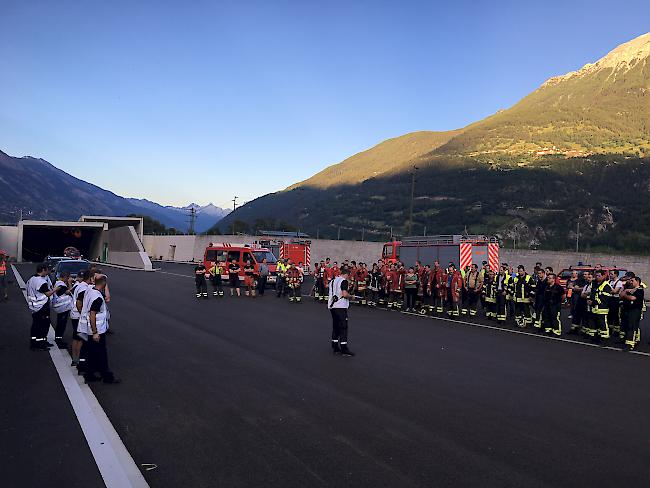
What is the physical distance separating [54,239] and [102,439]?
225ft

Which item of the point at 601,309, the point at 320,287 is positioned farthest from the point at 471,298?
the point at 320,287

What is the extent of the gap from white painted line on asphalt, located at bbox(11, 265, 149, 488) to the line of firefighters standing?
21.6ft

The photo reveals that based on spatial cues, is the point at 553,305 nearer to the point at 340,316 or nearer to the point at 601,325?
the point at 601,325

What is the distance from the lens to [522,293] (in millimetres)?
15961

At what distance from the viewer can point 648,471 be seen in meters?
5.29

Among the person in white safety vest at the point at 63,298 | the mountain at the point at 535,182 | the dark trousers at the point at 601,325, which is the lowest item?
the dark trousers at the point at 601,325

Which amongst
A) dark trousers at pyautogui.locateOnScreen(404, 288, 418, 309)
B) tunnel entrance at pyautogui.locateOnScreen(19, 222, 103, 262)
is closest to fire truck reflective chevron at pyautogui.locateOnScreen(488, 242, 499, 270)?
dark trousers at pyautogui.locateOnScreen(404, 288, 418, 309)

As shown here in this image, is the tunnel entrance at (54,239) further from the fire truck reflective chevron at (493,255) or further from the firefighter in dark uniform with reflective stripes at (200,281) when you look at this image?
the fire truck reflective chevron at (493,255)

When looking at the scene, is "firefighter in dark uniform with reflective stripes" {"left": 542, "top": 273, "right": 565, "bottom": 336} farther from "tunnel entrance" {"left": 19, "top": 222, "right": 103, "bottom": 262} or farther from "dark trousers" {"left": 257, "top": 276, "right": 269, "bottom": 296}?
"tunnel entrance" {"left": 19, "top": 222, "right": 103, "bottom": 262}

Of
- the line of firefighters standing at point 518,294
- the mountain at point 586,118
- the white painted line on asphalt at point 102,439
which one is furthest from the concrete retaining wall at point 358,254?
the mountain at point 586,118

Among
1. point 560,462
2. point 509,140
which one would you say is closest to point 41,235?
point 560,462

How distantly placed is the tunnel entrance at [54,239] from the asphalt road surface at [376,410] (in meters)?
56.3

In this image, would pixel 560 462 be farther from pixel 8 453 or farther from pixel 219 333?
pixel 219 333

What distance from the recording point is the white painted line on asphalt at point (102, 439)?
16.1 ft
